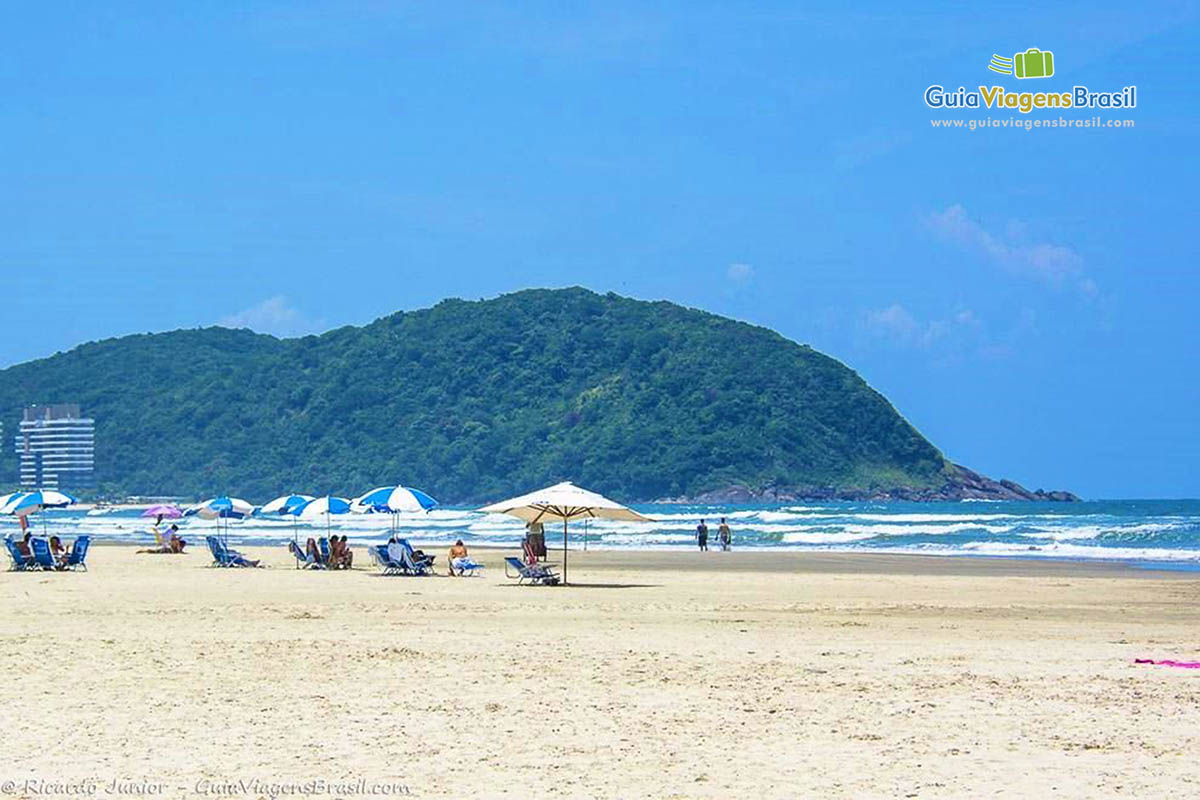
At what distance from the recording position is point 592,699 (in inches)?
357

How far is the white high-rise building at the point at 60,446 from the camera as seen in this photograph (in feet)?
451

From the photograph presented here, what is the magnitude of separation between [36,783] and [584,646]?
19.2ft

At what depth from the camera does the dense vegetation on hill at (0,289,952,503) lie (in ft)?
380

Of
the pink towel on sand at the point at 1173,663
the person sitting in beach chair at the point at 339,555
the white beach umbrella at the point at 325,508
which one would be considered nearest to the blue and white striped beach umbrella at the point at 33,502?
the white beach umbrella at the point at 325,508

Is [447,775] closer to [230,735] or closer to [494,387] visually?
[230,735]

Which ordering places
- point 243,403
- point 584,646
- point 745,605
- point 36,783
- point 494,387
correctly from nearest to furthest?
point 36,783
point 584,646
point 745,605
point 494,387
point 243,403

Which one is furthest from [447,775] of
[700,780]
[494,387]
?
[494,387]

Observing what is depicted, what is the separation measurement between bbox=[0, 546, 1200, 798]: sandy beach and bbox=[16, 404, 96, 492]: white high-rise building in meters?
126

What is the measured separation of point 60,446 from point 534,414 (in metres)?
44.5

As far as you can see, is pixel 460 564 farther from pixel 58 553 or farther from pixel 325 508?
pixel 58 553

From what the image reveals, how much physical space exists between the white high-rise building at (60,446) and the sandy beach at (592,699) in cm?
12637

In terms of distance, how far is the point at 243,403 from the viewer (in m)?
134

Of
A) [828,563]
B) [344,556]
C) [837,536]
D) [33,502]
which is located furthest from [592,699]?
[837,536]

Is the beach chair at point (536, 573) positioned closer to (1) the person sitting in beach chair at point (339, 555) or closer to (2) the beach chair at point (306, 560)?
(1) the person sitting in beach chair at point (339, 555)
